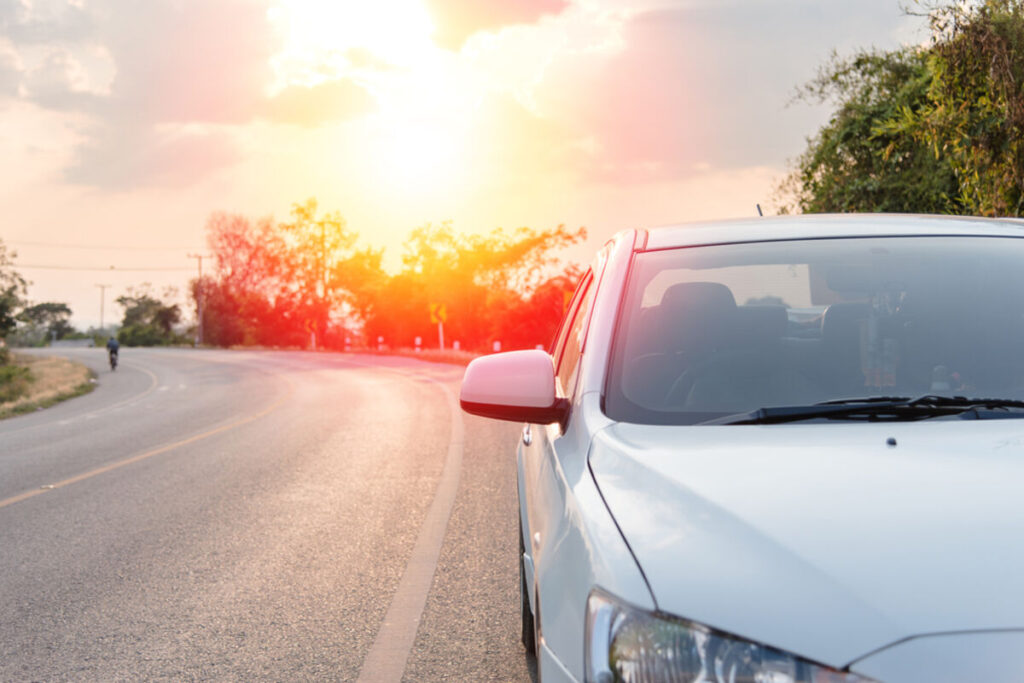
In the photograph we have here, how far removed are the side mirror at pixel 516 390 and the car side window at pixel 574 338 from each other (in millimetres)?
188

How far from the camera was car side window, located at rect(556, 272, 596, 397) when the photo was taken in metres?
3.16

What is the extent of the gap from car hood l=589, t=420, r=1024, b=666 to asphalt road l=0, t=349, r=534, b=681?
2.03 metres

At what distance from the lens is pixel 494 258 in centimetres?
5431

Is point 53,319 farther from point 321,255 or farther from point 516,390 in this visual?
point 516,390

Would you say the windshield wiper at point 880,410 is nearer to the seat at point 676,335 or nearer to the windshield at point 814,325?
the windshield at point 814,325

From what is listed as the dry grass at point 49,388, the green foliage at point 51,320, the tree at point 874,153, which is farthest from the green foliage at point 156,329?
the tree at point 874,153

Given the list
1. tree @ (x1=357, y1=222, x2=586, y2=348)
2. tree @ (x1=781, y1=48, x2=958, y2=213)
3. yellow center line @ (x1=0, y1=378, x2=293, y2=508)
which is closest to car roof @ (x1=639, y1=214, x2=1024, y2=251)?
yellow center line @ (x1=0, y1=378, x2=293, y2=508)

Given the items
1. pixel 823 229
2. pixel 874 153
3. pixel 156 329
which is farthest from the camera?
pixel 156 329

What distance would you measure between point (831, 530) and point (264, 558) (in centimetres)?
470

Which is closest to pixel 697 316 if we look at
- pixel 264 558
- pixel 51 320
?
pixel 264 558

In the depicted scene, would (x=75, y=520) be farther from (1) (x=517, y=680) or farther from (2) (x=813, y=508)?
(2) (x=813, y=508)

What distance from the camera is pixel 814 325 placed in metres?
2.87

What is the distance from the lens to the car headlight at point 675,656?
4.89 feet

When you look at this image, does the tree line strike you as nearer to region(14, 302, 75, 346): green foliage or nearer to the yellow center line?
the yellow center line
